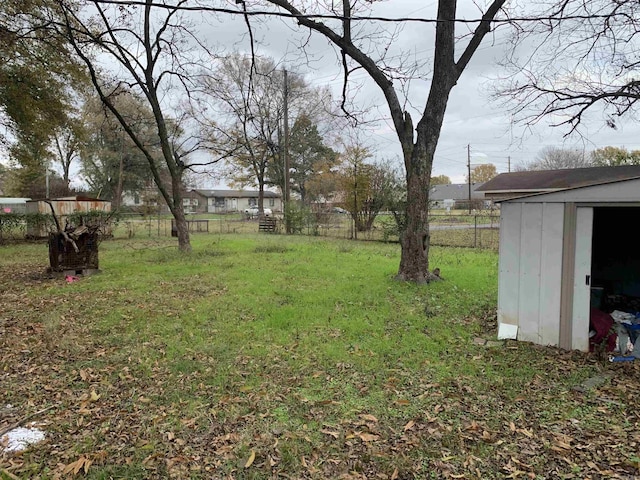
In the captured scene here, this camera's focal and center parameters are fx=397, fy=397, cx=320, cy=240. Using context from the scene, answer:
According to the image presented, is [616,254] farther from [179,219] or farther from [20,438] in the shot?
[179,219]

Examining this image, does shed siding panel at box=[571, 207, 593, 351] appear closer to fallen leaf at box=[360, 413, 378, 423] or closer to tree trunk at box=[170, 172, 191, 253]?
fallen leaf at box=[360, 413, 378, 423]

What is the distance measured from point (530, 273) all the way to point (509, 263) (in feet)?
0.84

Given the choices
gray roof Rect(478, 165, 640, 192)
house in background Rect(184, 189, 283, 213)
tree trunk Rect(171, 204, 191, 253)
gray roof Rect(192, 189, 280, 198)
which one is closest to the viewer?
tree trunk Rect(171, 204, 191, 253)

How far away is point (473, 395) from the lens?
10.9ft

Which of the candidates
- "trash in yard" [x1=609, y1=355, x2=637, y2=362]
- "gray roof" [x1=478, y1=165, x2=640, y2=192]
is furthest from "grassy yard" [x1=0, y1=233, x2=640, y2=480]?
"gray roof" [x1=478, y1=165, x2=640, y2=192]

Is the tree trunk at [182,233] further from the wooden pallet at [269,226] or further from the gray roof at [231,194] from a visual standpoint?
the gray roof at [231,194]

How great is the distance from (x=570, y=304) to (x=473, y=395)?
66.4 inches

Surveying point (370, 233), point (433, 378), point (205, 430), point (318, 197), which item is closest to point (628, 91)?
point (433, 378)

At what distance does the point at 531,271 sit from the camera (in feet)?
14.4

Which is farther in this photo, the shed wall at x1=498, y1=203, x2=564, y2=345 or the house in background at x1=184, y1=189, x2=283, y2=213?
the house in background at x1=184, y1=189, x2=283, y2=213

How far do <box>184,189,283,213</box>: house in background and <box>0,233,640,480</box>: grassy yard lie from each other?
2123 inches

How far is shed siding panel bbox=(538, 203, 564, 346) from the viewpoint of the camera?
420cm

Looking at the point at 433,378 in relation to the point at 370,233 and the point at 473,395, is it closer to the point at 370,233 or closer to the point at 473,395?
the point at 473,395

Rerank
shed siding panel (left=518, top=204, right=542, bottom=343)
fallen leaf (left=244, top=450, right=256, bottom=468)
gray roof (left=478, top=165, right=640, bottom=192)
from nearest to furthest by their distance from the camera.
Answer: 1. fallen leaf (left=244, top=450, right=256, bottom=468)
2. shed siding panel (left=518, top=204, right=542, bottom=343)
3. gray roof (left=478, top=165, right=640, bottom=192)
